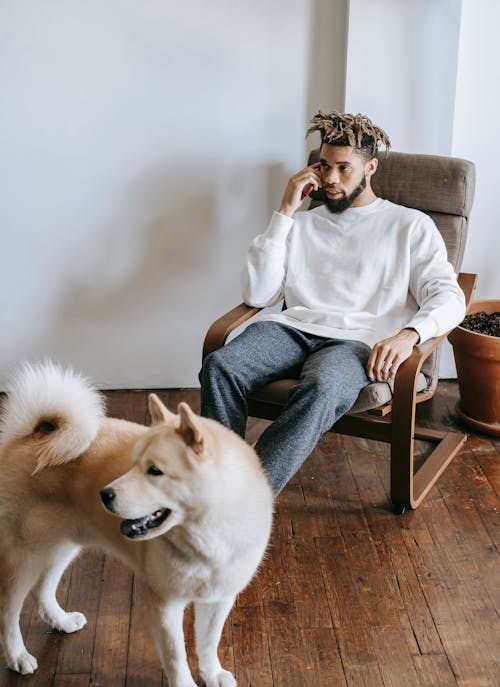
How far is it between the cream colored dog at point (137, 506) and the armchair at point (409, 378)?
786mm

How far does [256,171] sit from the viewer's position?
3.19 m

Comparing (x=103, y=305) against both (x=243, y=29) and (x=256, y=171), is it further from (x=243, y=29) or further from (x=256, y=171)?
(x=243, y=29)

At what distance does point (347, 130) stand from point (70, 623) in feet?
5.62

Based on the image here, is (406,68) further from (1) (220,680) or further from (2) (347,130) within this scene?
(1) (220,680)

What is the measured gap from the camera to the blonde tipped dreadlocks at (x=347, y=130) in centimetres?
268

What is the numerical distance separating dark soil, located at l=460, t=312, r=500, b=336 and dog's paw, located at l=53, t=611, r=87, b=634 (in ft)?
5.66

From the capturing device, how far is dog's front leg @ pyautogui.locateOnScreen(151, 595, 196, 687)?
5.57 feet

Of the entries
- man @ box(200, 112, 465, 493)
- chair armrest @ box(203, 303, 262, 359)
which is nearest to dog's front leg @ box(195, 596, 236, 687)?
man @ box(200, 112, 465, 493)

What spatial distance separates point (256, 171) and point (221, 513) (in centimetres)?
191

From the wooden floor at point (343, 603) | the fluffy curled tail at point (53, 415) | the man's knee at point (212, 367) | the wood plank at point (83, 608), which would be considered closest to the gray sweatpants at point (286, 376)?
the man's knee at point (212, 367)

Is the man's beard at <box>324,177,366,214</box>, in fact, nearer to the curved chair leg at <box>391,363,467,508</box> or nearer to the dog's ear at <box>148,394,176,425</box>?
the curved chair leg at <box>391,363,467,508</box>

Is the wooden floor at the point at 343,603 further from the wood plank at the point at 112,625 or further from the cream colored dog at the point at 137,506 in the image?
the cream colored dog at the point at 137,506

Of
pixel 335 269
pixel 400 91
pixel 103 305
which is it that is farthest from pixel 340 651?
pixel 400 91

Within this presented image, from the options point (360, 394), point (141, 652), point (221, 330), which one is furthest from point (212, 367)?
point (141, 652)
